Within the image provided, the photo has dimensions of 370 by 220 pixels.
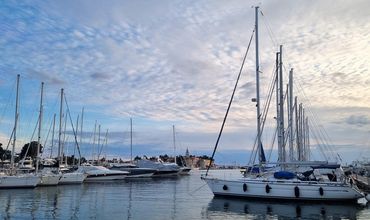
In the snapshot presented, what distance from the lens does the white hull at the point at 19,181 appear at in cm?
5206

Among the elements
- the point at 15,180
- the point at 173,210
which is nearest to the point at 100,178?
the point at 15,180

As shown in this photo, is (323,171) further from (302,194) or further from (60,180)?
(60,180)

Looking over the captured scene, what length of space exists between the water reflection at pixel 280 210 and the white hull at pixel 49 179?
29.4 metres

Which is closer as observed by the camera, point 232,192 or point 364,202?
point 364,202

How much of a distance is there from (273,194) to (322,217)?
913cm

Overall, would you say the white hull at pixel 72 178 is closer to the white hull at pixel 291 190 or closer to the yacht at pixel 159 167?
the white hull at pixel 291 190

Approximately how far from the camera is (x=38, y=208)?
3303cm

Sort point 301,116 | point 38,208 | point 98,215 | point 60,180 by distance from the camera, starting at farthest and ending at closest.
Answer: point 301,116 → point 60,180 → point 38,208 → point 98,215

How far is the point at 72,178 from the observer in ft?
214

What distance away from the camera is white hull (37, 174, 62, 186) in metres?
57.6

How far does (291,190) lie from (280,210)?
204 inches

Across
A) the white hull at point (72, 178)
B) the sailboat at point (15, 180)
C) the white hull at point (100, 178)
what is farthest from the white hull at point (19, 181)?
the white hull at point (100, 178)

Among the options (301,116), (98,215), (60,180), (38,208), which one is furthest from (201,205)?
(301,116)

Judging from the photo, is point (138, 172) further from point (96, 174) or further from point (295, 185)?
point (295, 185)
